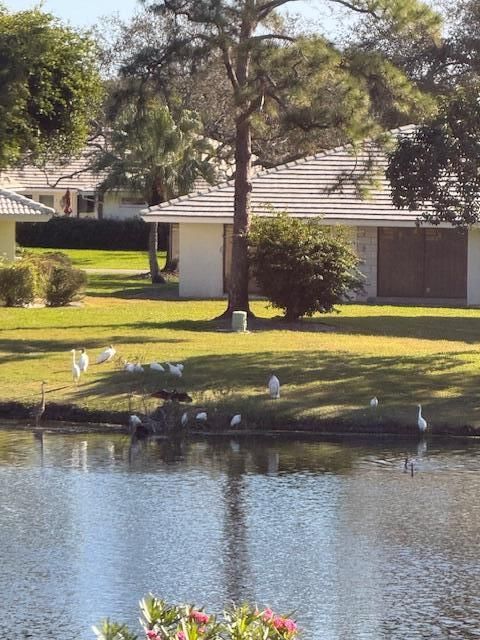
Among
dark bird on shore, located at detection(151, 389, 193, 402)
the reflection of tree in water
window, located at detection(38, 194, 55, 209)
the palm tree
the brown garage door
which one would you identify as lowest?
the reflection of tree in water

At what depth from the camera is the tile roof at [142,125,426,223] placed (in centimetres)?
4341

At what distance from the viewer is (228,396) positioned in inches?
904

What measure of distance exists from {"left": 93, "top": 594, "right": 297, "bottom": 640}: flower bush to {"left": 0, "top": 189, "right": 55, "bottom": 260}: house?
37.5 metres

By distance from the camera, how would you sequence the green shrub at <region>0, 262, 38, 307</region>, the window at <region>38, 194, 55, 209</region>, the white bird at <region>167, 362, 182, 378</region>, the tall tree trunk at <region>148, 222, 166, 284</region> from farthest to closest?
the window at <region>38, 194, 55, 209</region>, the tall tree trunk at <region>148, 222, 166, 284</region>, the green shrub at <region>0, 262, 38, 307</region>, the white bird at <region>167, 362, 182, 378</region>

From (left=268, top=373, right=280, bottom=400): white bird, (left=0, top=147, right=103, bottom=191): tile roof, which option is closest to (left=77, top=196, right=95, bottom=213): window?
(left=0, top=147, right=103, bottom=191): tile roof

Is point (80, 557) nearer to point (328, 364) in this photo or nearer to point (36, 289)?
point (328, 364)

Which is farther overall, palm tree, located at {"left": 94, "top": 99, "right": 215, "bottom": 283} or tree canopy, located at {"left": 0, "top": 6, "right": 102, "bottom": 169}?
palm tree, located at {"left": 94, "top": 99, "right": 215, "bottom": 283}

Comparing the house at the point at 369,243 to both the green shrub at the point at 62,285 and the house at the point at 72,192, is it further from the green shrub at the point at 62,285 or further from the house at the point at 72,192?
the house at the point at 72,192

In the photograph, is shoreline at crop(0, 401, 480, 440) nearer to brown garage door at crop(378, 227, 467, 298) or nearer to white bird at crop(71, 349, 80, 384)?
white bird at crop(71, 349, 80, 384)

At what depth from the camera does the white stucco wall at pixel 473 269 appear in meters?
43.1

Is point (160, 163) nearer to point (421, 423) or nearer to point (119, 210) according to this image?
point (119, 210)

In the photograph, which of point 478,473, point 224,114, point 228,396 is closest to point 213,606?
point 478,473

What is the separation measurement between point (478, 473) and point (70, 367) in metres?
9.00

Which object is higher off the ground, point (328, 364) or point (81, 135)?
point (81, 135)
